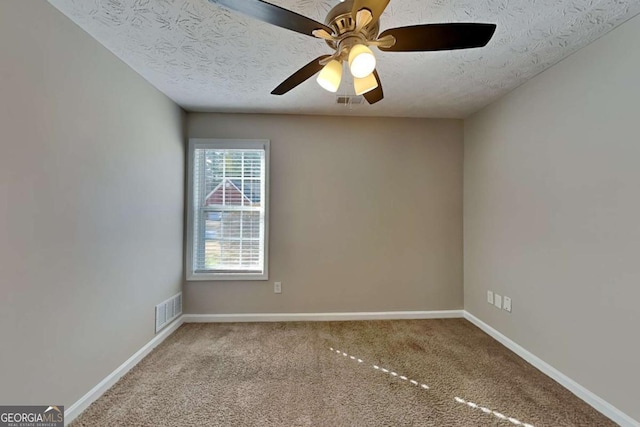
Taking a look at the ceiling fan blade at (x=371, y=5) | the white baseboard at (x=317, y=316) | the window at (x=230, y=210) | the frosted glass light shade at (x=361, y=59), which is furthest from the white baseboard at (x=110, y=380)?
the ceiling fan blade at (x=371, y=5)

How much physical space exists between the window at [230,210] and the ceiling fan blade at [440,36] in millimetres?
2222

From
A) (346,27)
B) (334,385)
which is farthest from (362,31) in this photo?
(334,385)

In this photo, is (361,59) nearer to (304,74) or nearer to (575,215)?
(304,74)

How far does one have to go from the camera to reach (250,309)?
3.29 meters

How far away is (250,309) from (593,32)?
12.0ft

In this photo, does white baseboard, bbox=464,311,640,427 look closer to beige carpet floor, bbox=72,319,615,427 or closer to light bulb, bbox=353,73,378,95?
beige carpet floor, bbox=72,319,615,427

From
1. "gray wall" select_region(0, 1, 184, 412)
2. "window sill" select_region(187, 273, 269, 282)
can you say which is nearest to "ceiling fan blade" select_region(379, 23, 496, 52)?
"gray wall" select_region(0, 1, 184, 412)

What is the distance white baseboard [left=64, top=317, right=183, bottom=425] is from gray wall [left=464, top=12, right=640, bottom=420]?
322 cm

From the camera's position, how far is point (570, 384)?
6.62 ft

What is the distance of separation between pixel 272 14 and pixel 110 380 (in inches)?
98.5

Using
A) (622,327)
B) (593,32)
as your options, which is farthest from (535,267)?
(593,32)

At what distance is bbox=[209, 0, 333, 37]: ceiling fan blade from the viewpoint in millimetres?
1104

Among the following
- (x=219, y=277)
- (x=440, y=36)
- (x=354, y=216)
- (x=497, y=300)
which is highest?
(x=440, y=36)

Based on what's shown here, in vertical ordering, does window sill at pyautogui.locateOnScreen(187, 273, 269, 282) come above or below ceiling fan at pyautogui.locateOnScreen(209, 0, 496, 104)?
below
